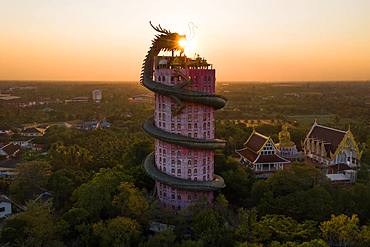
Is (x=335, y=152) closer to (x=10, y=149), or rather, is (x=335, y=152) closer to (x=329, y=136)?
(x=329, y=136)

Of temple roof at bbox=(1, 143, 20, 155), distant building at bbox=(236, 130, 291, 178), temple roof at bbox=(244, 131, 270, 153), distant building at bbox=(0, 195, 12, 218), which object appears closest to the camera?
distant building at bbox=(0, 195, 12, 218)

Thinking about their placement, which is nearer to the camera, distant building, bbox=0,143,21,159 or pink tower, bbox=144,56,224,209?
pink tower, bbox=144,56,224,209

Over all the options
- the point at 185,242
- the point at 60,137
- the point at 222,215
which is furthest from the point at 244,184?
the point at 60,137

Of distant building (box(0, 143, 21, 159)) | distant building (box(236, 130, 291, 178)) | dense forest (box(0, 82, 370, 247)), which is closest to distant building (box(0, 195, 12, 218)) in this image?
dense forest (box(0, 82, 370, 247))

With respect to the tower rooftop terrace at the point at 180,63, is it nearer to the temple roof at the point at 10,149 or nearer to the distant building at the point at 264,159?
the distant building at the point at 264,159

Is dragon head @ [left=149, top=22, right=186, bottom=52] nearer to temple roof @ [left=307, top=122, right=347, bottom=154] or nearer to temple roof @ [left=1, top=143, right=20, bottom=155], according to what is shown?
temple roof @ [left=307, top=122, right=347, bottom=154]

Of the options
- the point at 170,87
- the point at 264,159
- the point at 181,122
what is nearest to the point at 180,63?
the point at 170,87
